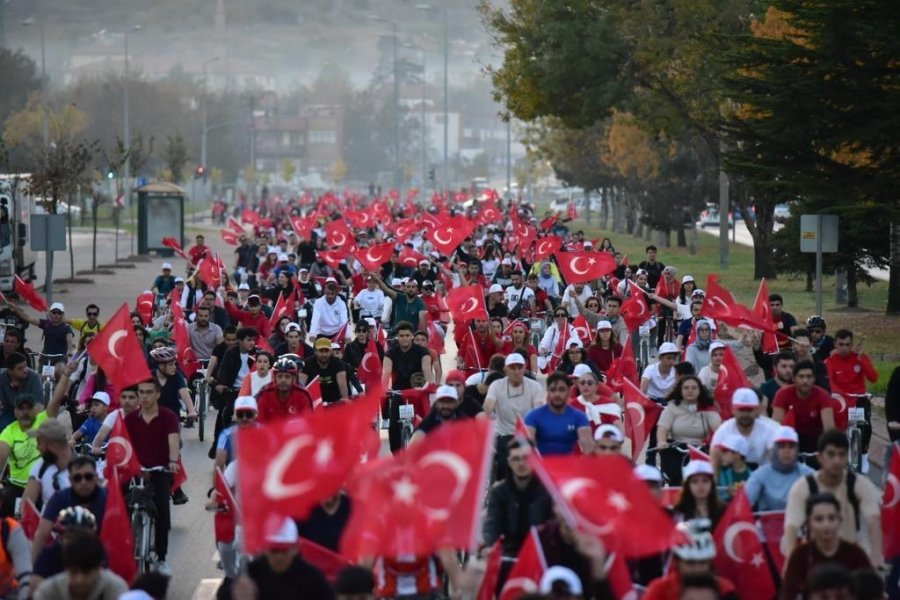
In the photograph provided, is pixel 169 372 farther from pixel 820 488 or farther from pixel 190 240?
pixel 190 240

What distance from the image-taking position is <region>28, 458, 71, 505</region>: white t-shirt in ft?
38.2

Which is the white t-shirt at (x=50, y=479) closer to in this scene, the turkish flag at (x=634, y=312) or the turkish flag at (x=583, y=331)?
the turkish flag at (x=583, y=331)

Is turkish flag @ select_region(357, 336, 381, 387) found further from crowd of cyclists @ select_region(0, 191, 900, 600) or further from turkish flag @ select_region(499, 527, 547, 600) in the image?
turkish flag @ select_region(499, 527, 547, 600)

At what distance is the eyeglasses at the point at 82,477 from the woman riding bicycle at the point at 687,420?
15.4 ft

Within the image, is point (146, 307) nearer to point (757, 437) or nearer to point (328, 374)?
point (328, 374)

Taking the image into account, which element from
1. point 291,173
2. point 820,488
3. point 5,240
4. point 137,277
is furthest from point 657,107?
point 291,173

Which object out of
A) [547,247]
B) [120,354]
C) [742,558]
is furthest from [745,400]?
[547,247]

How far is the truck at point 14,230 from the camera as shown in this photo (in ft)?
138

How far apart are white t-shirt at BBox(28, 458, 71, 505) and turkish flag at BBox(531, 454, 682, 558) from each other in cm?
354

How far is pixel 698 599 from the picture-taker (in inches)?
323

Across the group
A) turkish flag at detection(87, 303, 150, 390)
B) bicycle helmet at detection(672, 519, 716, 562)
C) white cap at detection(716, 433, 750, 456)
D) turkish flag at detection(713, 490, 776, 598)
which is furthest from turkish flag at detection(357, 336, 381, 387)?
bicycle helmet at detection(672, 519, 716, 562)

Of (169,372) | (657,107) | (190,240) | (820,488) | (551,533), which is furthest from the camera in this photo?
(190,240)

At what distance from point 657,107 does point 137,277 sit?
1453cm

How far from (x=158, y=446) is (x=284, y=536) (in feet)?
16.1
